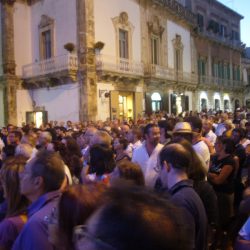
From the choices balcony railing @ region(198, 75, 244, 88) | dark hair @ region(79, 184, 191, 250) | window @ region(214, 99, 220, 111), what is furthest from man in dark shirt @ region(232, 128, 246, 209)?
window @ region(214, 99, 220, 111)

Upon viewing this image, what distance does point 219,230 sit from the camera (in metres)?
4.44

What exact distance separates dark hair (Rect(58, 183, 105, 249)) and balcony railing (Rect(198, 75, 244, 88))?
27811 millimetres

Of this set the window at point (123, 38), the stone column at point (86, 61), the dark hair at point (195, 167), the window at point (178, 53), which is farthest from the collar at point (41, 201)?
the window at point (178, 53)

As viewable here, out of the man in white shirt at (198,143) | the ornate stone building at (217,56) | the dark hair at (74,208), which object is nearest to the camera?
the dark hair at (74,208)

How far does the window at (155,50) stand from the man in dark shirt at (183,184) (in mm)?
20458

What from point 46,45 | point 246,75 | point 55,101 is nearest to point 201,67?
point 246,75

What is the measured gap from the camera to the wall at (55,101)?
18312mm

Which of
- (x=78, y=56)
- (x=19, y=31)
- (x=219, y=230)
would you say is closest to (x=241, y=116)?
(x=78, y=56)

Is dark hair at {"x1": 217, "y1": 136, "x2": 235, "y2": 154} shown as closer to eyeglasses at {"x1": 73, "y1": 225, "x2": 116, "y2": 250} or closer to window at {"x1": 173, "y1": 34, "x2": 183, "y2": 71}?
eyeglasses at {"x1": 73, "y1": 225, "x2": 116, "y2": 250}

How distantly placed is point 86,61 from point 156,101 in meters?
6.71

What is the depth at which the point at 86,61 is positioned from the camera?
17625mm

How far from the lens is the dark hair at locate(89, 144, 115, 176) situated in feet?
12.5

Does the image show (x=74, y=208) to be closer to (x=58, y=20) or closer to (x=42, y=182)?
(x=42, y=182)

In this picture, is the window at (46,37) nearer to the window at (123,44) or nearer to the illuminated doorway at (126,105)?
the window at (123,44)
